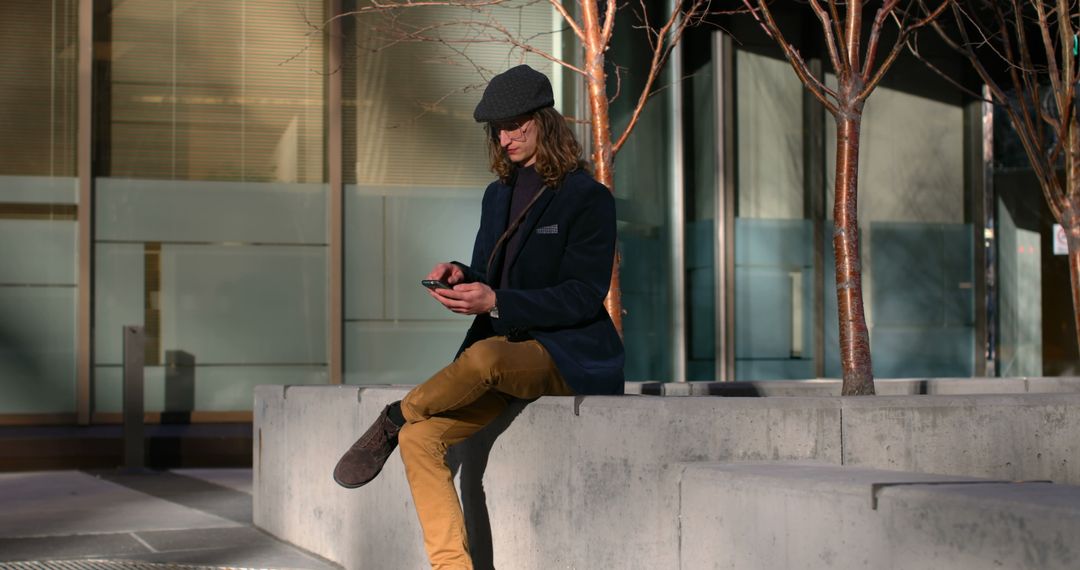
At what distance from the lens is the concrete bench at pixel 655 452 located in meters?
4.17

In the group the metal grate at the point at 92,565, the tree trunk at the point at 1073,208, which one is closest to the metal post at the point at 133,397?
the metal grate at the point at 92,565

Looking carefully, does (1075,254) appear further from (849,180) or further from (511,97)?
(511,97)

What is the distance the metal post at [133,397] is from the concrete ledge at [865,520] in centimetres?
802

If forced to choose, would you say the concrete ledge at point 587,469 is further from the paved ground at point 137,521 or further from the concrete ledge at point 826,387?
the concrete ledge at point 826,387

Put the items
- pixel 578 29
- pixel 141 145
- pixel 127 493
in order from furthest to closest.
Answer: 1. pixel 141 145
2. pixel 127 493
3. pixel 578 29

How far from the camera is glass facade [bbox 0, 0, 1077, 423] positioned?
12.1 metres

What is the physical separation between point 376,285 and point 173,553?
641cm

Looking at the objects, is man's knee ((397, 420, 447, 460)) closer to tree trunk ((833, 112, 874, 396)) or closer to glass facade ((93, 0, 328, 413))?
tree trunk ((833, 112, 874, 396))

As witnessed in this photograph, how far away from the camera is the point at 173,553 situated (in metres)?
6.61

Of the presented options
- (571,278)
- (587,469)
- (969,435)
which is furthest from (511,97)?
(969,435)

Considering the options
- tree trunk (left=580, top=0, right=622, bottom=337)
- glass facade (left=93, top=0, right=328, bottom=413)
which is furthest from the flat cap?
glass facade (left=93, top=0, right=328, bottom=413)

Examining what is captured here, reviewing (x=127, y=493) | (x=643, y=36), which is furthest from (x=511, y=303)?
(x=643, y=36)

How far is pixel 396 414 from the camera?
4770 millimetres

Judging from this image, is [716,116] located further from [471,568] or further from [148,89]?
[471,568]
